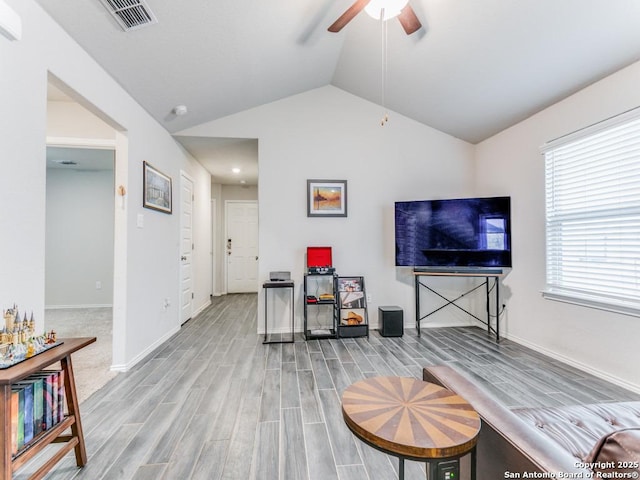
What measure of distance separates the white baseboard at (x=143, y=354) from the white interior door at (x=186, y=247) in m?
0.48

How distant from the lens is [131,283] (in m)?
2.68

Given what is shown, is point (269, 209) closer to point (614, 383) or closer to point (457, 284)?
point (457, 284)

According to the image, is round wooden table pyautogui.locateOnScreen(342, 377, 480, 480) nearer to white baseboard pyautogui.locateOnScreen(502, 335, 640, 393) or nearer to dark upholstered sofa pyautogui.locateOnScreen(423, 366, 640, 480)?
dark upholstered sofa pyautogui.locateOnScreen(423, 366, 640, 480)

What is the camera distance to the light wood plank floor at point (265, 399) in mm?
1489

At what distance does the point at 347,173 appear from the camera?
12.7 ft

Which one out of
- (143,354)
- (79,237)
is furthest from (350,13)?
(79,237)

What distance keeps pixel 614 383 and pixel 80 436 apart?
368cm

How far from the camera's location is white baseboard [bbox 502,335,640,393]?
223 centimetres

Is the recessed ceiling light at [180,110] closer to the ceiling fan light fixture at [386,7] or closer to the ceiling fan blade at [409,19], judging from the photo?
the ceiling fan light fixture at [386,7]

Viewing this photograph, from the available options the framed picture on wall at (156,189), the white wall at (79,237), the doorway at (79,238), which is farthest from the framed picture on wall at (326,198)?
the white wall at (79,237)

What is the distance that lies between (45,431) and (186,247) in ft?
10.2

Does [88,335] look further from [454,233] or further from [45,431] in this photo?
[454,233]

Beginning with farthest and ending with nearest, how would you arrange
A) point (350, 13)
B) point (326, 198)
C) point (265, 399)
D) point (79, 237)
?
point (79, 237), point (326, 198), point (265, 399), point (350, 13)

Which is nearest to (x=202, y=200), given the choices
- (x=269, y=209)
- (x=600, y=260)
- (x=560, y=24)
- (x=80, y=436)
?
(x=269, y=209)
